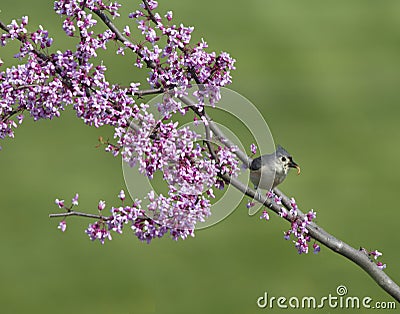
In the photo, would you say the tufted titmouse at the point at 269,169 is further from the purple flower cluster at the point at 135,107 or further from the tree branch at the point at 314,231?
the purple flower cluster at the point at 135,107

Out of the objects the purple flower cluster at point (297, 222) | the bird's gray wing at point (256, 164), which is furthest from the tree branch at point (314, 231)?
the bird's gray wing at point (256, 164)

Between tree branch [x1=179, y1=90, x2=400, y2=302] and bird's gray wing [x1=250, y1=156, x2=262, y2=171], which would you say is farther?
bird's gray wing [x1=250, y1=156, x2=262, y2=171]

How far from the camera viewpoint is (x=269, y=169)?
3.57m

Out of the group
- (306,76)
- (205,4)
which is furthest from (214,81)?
(205,4)

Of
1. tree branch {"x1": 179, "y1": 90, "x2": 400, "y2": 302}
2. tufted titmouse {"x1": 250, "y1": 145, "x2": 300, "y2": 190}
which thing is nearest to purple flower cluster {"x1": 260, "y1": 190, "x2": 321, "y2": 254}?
tree branch {"x1": 179, "y1": 90, "x2": 400, "y2": 302}

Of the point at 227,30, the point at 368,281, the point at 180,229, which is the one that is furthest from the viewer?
the point at 227,30

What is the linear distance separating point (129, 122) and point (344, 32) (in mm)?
14587

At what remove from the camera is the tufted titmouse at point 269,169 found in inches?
138

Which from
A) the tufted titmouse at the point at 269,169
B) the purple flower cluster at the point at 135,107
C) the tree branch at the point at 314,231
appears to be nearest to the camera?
the purple flower cluster at the point at 135,107

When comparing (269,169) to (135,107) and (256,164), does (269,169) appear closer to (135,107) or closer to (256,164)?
(256,164)

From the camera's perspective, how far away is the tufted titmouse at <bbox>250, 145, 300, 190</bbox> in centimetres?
350

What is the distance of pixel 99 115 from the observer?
3043 mm

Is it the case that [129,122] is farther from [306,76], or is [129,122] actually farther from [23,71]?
[306,76]

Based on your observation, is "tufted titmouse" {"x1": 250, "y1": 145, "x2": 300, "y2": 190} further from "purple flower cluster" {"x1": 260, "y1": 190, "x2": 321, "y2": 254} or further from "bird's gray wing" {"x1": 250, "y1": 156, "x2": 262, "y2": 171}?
"purple flower cluster" {"x1": 260, "y1": 190, "x2": 321, "y2": 254}
